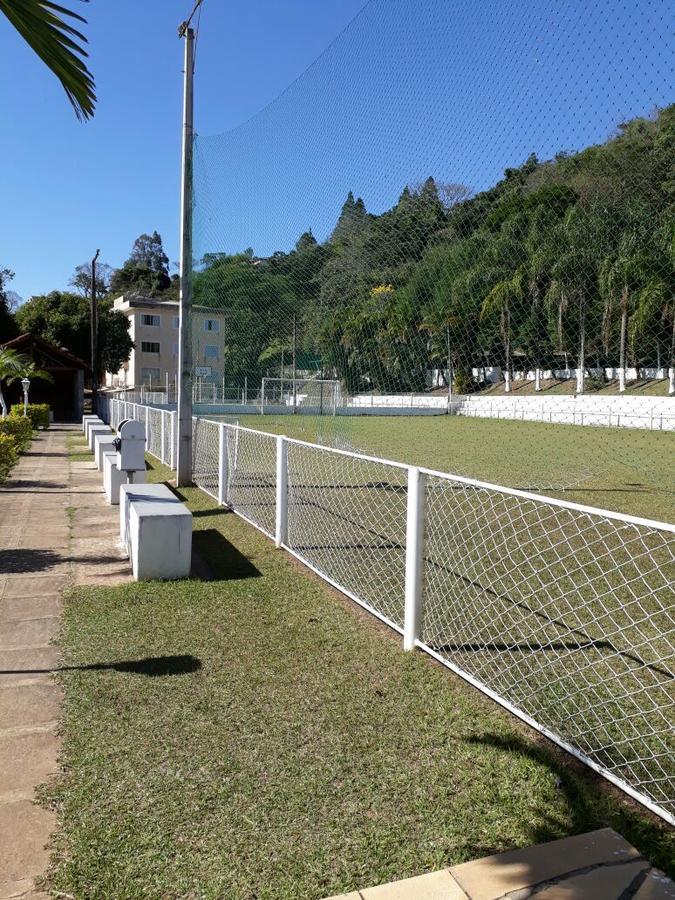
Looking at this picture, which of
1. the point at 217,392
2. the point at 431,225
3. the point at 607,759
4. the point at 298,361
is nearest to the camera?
the point at 607,759

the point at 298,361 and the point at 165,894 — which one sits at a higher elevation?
the point at 298,361

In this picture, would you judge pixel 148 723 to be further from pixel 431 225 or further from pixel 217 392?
pixel 217 392

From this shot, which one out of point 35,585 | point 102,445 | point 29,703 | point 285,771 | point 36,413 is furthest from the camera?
point 36,413

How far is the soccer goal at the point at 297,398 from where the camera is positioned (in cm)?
1675

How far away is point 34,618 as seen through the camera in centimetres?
407

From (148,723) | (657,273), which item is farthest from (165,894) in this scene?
(657,273)

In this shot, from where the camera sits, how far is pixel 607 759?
2.60 m

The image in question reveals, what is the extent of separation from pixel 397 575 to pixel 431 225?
3311mm

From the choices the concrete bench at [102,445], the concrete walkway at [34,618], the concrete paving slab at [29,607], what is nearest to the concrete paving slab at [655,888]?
the concrete walkway at [34,618]

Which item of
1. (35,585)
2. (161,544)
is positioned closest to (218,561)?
(161,544)

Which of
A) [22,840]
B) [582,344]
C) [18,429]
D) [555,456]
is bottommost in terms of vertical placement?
[22,840]

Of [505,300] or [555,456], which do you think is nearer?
[505,300]

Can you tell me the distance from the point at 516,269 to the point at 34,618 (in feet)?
13.8

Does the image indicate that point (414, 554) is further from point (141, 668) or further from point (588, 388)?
point (588, 388)
